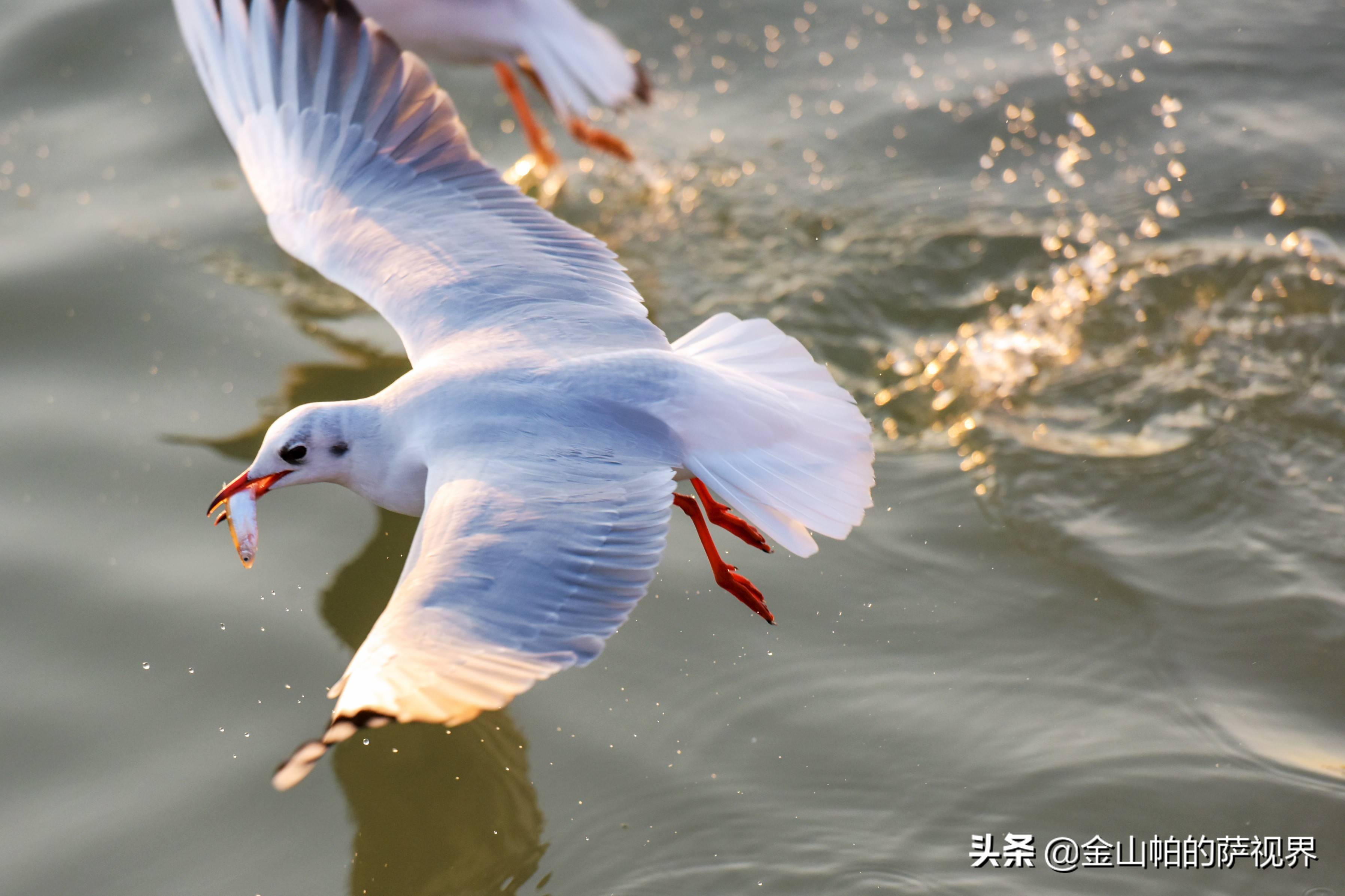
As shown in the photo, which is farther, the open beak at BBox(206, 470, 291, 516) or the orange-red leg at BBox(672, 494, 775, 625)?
the orange-red leg at BBox(672, 494, 775, 625)

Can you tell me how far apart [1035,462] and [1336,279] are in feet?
4.45

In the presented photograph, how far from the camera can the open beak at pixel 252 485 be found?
319cm

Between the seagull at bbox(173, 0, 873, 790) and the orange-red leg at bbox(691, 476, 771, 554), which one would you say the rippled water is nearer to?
the orange-red leg at bbox(691, 476, 771, 554)

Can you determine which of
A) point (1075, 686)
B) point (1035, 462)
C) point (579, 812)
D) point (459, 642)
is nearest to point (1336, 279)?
point (1035, 462)

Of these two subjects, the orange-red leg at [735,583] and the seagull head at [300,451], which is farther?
the orange-red leg at [735,583]

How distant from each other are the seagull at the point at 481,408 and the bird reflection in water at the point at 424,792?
138 millimetres

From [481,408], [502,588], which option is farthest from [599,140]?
[502,588]

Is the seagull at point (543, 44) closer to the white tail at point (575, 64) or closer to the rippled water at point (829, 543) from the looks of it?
the white tail at point (575, 64)

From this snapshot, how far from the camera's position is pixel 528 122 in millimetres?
5305

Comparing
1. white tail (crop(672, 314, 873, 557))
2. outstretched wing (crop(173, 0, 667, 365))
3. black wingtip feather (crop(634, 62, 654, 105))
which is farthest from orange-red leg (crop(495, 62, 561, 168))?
white tail (crop(672, 314, 873, 557))

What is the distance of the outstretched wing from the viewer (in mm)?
3584

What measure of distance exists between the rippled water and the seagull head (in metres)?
0.56

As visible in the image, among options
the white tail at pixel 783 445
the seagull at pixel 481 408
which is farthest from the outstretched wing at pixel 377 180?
the white tail at pixel 783 445

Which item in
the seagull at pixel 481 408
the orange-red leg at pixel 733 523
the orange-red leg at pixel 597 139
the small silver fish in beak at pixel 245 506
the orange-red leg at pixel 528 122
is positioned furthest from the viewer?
the orange-red leg at pixel 528 122
